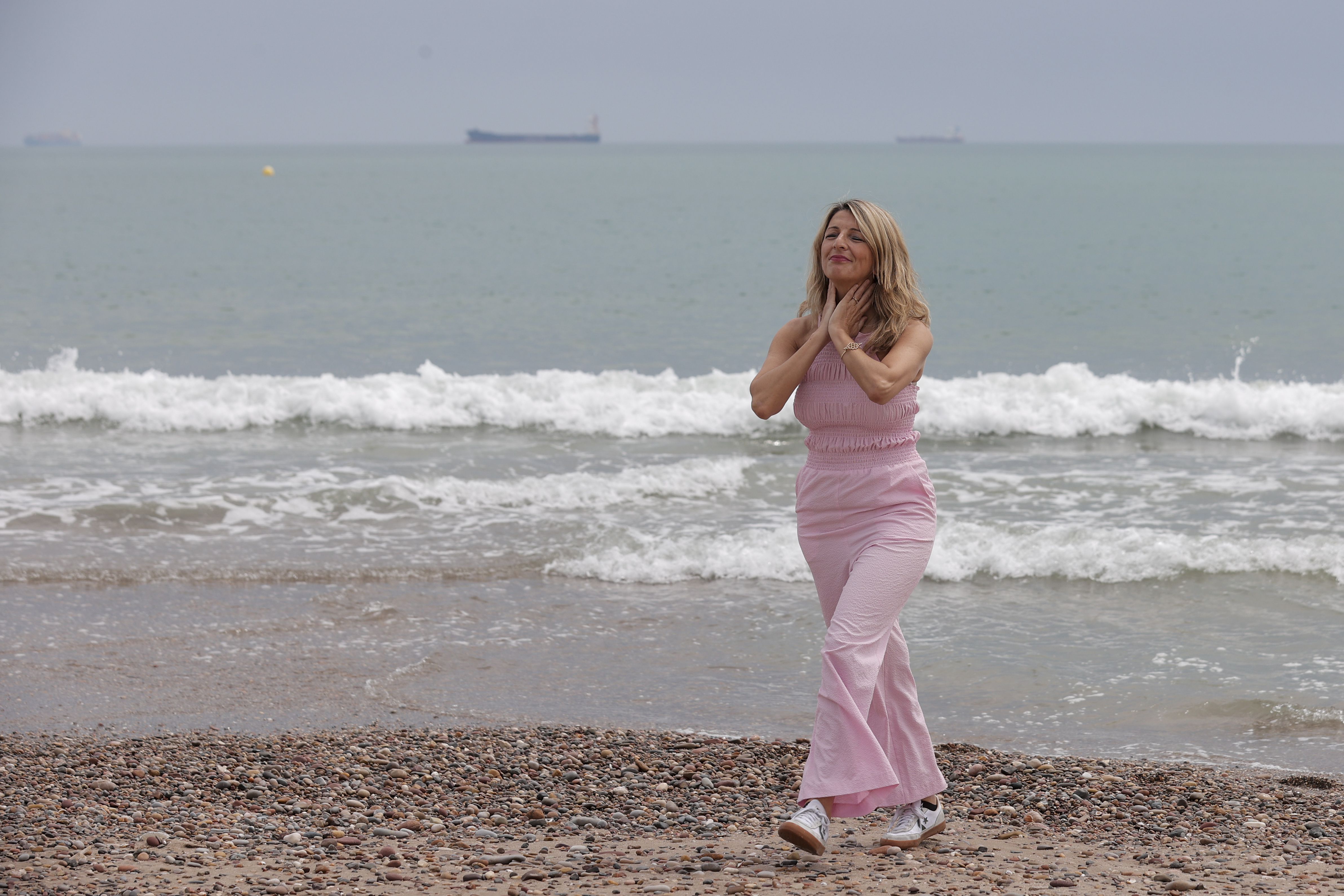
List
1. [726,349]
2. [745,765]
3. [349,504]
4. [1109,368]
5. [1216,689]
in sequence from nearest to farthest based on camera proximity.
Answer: [745,765] → [1216,689] → [349,504] → [1109,368] → [726,349]

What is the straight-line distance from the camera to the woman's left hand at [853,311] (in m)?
3.99

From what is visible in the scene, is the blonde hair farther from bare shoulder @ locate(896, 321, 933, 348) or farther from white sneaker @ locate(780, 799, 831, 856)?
white sneaker @ locate(780, 799, 831, 856)

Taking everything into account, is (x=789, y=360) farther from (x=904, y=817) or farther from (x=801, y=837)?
(x=904, y=817)

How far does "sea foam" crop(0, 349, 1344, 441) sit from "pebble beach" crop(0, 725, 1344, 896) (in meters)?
9.72

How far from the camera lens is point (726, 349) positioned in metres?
23.2

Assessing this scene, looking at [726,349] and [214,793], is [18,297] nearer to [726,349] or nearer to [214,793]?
[726,349]

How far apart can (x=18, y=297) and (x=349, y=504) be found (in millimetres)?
23612

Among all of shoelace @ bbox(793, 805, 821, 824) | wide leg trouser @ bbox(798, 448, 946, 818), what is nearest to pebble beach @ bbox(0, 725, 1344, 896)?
shoelace @ bbox(793, 805, 821, 824)

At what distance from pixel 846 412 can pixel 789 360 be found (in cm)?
25

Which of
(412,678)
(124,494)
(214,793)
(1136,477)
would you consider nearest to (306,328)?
(124,494)

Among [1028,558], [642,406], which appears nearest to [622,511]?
[1028,558]

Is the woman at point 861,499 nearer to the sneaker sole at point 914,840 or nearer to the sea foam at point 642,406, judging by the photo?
the sneaker sole at point 914,840

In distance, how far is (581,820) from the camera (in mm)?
4773

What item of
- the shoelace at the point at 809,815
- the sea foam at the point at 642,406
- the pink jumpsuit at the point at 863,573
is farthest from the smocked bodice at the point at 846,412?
the sea foam at the point at 642,406
